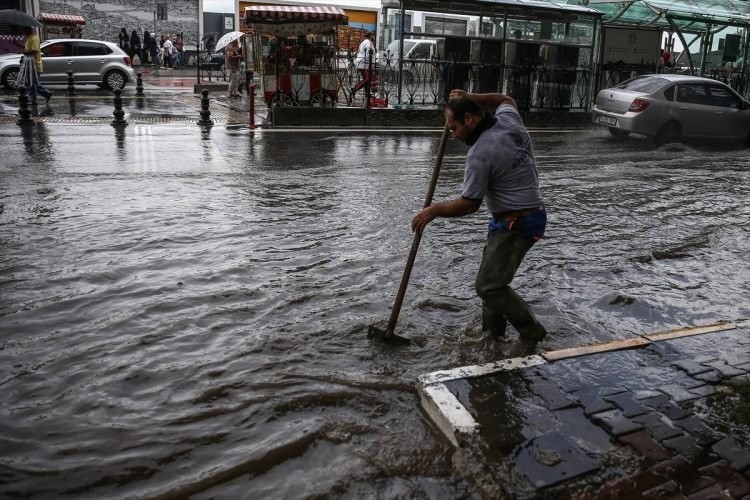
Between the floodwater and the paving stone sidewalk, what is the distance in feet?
0.98

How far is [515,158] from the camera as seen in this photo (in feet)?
13.5

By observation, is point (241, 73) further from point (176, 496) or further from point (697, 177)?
point (176, 496)

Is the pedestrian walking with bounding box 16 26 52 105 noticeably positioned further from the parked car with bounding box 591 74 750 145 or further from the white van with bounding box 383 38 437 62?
the parked car with bounding box 591 74 750 145

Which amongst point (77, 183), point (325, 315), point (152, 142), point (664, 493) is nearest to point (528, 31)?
point (152, 142)

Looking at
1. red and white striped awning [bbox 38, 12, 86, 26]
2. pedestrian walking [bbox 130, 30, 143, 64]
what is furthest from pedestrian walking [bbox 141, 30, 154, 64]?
red and white striped awning [bbox 38, 12, 86, 26]

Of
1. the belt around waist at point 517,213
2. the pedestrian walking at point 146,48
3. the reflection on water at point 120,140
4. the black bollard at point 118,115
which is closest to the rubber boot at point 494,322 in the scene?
the belt around waist at point 517,213

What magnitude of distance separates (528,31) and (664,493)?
17.9 m

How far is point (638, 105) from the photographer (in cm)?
1444

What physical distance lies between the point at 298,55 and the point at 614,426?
14891 millimetres

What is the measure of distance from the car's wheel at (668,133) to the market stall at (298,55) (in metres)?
7.67

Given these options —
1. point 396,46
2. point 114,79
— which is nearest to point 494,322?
point 396,46

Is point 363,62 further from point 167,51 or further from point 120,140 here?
point 167,51

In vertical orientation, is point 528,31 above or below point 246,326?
above

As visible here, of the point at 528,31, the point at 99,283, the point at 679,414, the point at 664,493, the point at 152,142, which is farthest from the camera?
the point at 528,31
